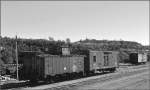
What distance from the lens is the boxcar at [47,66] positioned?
2066cm

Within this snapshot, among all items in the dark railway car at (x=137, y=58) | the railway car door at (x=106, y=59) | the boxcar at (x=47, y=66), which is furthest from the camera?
the dark railway car at (x=137, y=58)

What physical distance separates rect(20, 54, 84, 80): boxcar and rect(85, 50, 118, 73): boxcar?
150 inches

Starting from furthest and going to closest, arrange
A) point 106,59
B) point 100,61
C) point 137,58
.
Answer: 1. point 137,58
2. point 106,59
3. point 100,61

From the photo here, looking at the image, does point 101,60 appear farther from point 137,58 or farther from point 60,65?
point 137,58

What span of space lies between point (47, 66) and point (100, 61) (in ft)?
36.3

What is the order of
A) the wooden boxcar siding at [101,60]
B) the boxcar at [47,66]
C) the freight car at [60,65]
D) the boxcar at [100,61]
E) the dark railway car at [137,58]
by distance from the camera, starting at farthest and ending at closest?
the dark railway car at [137,58]
the wooden boxcar siding at [101,60]
the boxcar at [100,61]
the freight car at [60,65]
the boxcar at [47,66]

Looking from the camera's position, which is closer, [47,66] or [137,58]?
[47,66]

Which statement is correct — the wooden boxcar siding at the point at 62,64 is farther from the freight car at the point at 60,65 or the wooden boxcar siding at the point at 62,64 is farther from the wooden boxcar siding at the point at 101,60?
the wooden boxcar siding at the point at 101,60

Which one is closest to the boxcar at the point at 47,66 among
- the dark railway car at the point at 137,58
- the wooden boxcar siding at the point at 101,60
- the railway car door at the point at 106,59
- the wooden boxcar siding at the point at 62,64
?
the wooden boxcar siding at the point at 62,64

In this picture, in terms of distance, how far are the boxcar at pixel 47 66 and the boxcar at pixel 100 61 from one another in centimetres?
381

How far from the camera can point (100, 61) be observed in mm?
29812

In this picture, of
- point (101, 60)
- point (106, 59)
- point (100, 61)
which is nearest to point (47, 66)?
point (100, 61)

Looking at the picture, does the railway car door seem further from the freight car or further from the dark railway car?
the dark railway car

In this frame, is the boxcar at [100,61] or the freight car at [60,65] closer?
the freight car at [60,65]
